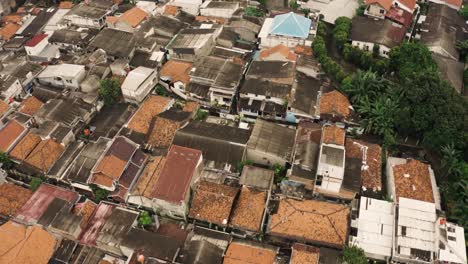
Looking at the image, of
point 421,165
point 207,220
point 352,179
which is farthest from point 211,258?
point 421,165

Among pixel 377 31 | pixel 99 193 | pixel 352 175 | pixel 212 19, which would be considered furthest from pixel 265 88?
pixel 99 193

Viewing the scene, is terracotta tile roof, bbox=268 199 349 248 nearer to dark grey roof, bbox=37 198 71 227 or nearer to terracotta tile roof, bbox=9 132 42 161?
dark grey roof, bbox=37 198 71 227

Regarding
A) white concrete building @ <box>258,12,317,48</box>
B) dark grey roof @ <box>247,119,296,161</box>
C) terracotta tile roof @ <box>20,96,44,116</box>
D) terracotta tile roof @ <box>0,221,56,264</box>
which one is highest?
white concrete building @ <box>258,12,317,48</box>

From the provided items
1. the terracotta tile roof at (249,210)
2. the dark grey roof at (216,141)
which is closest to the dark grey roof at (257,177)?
the terracotta tile roof at (249,210)

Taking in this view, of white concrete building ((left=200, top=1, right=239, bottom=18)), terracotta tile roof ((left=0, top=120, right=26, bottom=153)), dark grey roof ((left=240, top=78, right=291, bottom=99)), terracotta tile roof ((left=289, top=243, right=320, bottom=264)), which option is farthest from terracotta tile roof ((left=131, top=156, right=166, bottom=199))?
white concrete building ((left=200, top=1, right=239, bottom=18))

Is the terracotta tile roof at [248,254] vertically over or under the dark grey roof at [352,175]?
under

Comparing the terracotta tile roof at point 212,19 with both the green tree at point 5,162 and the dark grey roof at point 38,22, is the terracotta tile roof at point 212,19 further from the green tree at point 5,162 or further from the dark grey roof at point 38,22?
the green tree at point 5,162
